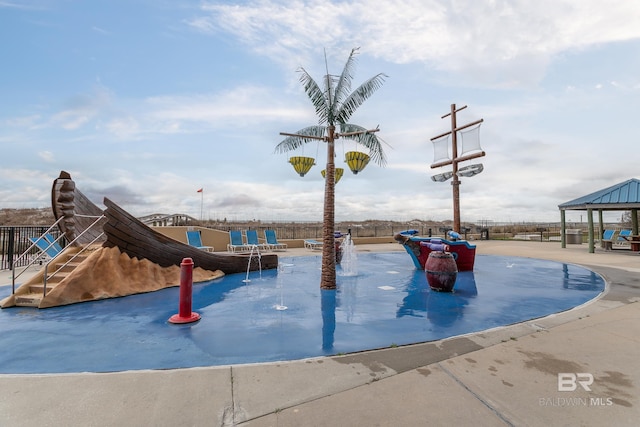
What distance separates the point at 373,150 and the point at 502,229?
1441 inches

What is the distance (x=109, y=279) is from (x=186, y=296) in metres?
3.44

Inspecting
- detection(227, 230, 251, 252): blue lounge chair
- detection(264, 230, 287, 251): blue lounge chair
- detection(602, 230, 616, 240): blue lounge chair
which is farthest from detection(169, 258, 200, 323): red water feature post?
detection(602, 230, 616, 240): blue lounge chair

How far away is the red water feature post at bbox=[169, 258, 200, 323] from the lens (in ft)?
17.8

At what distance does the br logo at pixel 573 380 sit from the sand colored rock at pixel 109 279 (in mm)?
8589

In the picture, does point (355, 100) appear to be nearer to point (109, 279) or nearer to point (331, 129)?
point (331, 129)

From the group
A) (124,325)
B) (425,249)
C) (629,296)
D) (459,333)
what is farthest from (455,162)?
(124,325)

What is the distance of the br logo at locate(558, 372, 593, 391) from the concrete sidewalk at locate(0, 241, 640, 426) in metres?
0.02

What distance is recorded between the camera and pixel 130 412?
2523 millimetres

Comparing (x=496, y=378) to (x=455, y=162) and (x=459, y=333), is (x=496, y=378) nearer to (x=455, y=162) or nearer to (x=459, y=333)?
(x=459, y=333)

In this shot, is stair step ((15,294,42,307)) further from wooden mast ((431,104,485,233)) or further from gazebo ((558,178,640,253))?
gazebo ((558,178,640,253))

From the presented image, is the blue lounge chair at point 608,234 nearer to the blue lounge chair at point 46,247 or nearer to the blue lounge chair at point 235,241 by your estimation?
the blue lounge chair at point 235,241

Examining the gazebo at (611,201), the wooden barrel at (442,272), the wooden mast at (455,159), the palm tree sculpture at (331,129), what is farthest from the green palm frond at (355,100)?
the gazebo at (611,201)

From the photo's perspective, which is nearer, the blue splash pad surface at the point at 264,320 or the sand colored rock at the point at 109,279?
the blue splash pad surface at the point at 264,320

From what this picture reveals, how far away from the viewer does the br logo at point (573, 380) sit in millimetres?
2896
